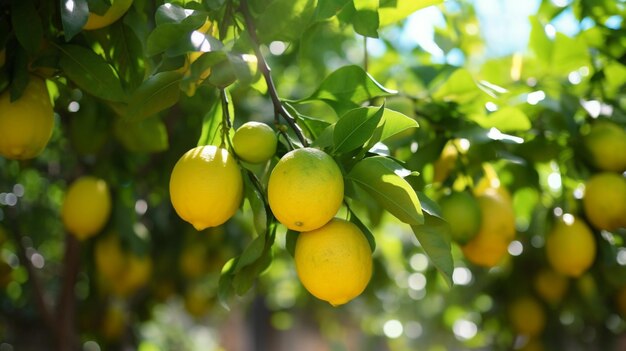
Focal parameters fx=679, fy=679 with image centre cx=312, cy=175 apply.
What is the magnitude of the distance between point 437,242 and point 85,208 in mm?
1073

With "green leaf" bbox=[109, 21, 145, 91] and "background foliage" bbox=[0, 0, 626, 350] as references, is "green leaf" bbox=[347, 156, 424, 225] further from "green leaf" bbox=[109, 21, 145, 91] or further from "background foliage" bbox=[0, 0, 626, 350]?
"green leaf" bbox=[109, 21, 145, 91]

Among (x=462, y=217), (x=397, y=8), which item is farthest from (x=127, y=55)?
(x=462, y=217)

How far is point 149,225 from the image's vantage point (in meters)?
2.60

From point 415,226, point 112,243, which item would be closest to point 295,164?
point 415,226

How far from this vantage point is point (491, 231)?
4.90 ft

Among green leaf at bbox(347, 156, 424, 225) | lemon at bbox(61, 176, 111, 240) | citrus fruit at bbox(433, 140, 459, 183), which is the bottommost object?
lemon at bbox(61, 176, 111, 240)

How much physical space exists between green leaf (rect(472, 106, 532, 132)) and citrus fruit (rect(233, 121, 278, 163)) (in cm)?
59

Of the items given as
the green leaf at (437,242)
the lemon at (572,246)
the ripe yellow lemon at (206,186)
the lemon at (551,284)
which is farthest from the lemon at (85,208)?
the lemon at (551,284)

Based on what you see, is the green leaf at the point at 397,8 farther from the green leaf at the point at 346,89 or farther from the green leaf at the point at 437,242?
the green leaf at the point at 437,242

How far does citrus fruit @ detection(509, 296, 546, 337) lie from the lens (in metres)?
2.25

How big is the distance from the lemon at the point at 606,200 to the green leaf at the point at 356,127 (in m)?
0.73

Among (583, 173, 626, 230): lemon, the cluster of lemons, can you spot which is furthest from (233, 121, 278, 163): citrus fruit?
(583, 173, 626, 230): lemon

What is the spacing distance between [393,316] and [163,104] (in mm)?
2659

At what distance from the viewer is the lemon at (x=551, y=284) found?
216 cm
